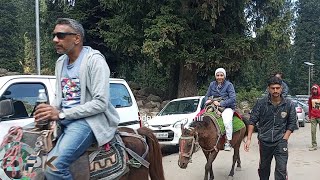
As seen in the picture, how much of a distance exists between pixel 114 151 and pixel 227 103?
17.0 feet

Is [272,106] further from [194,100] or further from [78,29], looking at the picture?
[194,100]

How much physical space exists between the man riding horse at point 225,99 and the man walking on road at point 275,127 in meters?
2.07

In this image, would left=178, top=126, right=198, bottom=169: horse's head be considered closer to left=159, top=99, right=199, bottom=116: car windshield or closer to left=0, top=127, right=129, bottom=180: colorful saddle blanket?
left=0, top=127, right=129, bottom=180: colorful saddle blanket

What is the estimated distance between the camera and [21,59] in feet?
171

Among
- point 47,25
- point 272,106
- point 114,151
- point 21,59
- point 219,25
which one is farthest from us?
point 21,59

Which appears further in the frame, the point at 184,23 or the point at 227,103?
the point at 184,23

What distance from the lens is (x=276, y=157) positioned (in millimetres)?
6375

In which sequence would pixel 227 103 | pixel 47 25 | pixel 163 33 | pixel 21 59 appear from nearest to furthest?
pixel 227 103 < pixel 163 33 < pixel 47 25 < pixel 21 59

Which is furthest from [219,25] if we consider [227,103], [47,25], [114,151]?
[114,151]

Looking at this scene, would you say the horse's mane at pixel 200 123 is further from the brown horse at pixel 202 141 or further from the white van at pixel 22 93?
the white van at pixel 22 93

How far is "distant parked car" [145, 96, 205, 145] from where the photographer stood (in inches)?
495

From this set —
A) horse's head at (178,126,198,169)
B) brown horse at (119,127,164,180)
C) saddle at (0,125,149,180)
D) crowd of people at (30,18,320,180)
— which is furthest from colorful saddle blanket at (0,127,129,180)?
horse's head at (178,126,198,169)

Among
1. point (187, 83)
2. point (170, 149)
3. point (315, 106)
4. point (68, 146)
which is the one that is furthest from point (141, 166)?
point (187, 83)

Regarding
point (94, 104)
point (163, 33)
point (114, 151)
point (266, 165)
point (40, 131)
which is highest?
point (163, 33)
